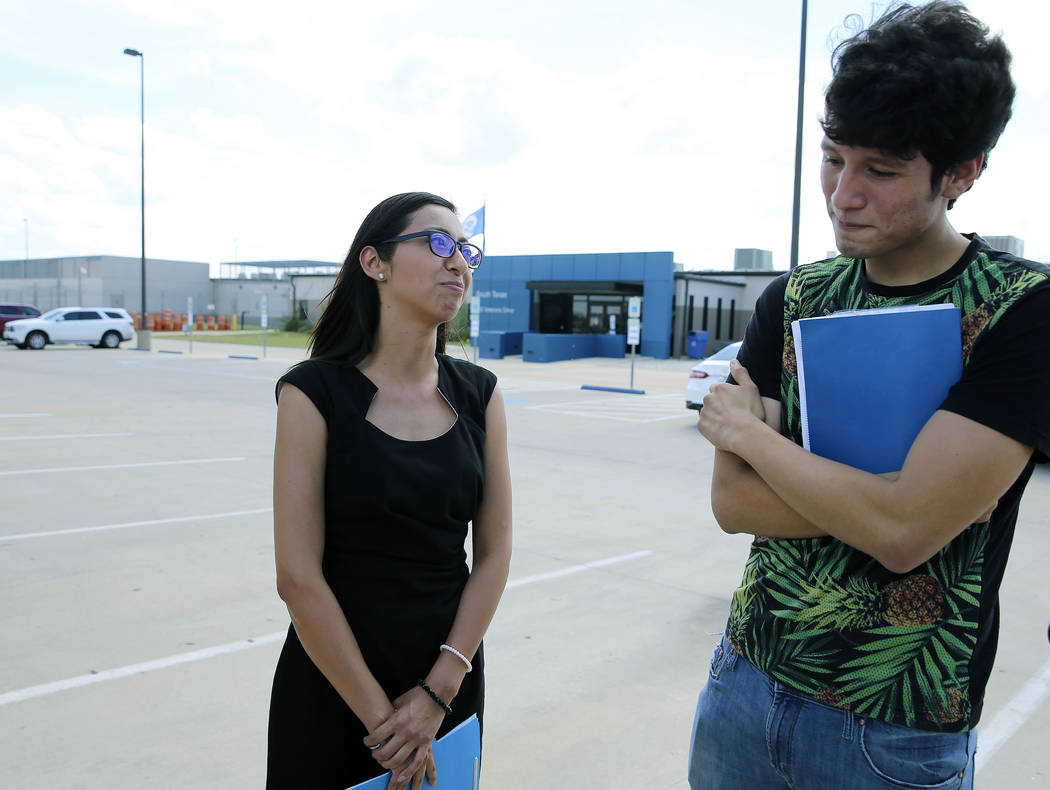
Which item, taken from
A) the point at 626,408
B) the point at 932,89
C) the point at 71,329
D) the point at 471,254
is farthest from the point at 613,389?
the point at 71,329

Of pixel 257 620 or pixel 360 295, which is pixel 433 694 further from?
pixel 257 620

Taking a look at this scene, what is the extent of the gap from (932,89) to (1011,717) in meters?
3.42

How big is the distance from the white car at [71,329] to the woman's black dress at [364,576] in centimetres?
3193

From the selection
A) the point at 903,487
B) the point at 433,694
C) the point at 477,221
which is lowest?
the point at 433,694

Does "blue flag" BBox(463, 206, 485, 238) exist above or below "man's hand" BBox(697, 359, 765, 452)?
above

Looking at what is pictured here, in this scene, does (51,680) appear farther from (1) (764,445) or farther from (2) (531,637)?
(1) (764,445)

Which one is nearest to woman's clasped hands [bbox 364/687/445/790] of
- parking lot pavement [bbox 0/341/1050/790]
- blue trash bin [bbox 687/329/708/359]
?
parking lot pavement [bbox 0/341/1050/790]

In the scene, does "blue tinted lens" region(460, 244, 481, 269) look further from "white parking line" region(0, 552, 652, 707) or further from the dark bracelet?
"white parking line" region(0, 552, 652, 707)

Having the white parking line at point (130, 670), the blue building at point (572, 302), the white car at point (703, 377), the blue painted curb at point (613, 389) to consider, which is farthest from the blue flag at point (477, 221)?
the white parking line at point (130, 670)

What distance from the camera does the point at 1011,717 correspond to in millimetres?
3674

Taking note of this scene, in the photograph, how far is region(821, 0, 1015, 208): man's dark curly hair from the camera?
4.51ft

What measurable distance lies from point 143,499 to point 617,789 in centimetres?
570

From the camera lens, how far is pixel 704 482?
883 cm

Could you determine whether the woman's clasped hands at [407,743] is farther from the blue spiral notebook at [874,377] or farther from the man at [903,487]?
the blue spiral notebook at [874,377]
